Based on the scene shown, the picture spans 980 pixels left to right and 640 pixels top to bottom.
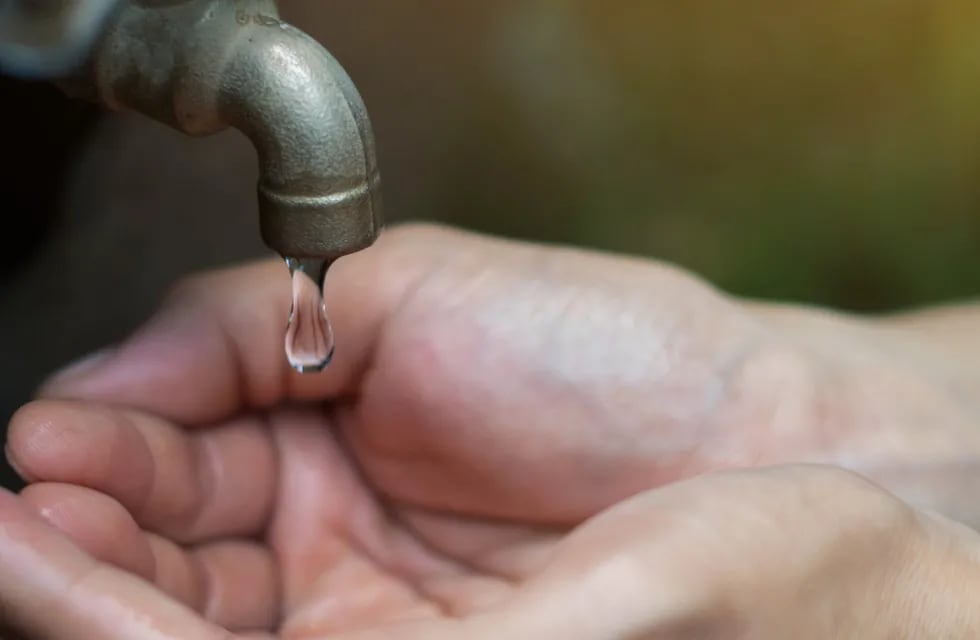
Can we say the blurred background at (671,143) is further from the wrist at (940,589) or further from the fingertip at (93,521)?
the wrist at (940,589)

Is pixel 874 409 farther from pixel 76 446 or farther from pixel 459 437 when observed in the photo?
pixel 76 446

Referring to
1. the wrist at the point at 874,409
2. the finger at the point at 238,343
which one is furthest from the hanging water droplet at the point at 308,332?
the wrist at the point at 874,409

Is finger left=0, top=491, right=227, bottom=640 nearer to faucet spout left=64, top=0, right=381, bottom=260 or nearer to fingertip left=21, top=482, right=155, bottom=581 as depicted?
fingertip left=21, top=482, right=155, bottom=581

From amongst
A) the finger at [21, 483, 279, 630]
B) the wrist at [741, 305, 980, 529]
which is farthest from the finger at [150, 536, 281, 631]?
the wrist at [741, 305, 980, 529]

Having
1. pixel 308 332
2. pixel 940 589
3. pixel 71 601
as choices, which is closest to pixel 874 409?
pixel 940 589

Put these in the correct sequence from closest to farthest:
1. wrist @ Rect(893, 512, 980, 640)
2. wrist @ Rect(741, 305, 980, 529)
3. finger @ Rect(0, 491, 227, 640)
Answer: finger @ Rect(0, 491, 227, 640)
wrist @ Rect(893, 512, 980, 640)
wrist @ Rect(741, 305, 980, 529)

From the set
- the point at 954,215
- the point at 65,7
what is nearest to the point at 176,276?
the point at 65,7

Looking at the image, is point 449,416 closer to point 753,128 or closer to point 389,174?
point 389,174

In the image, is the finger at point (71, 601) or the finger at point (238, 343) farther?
the finger at point (238, 343)
